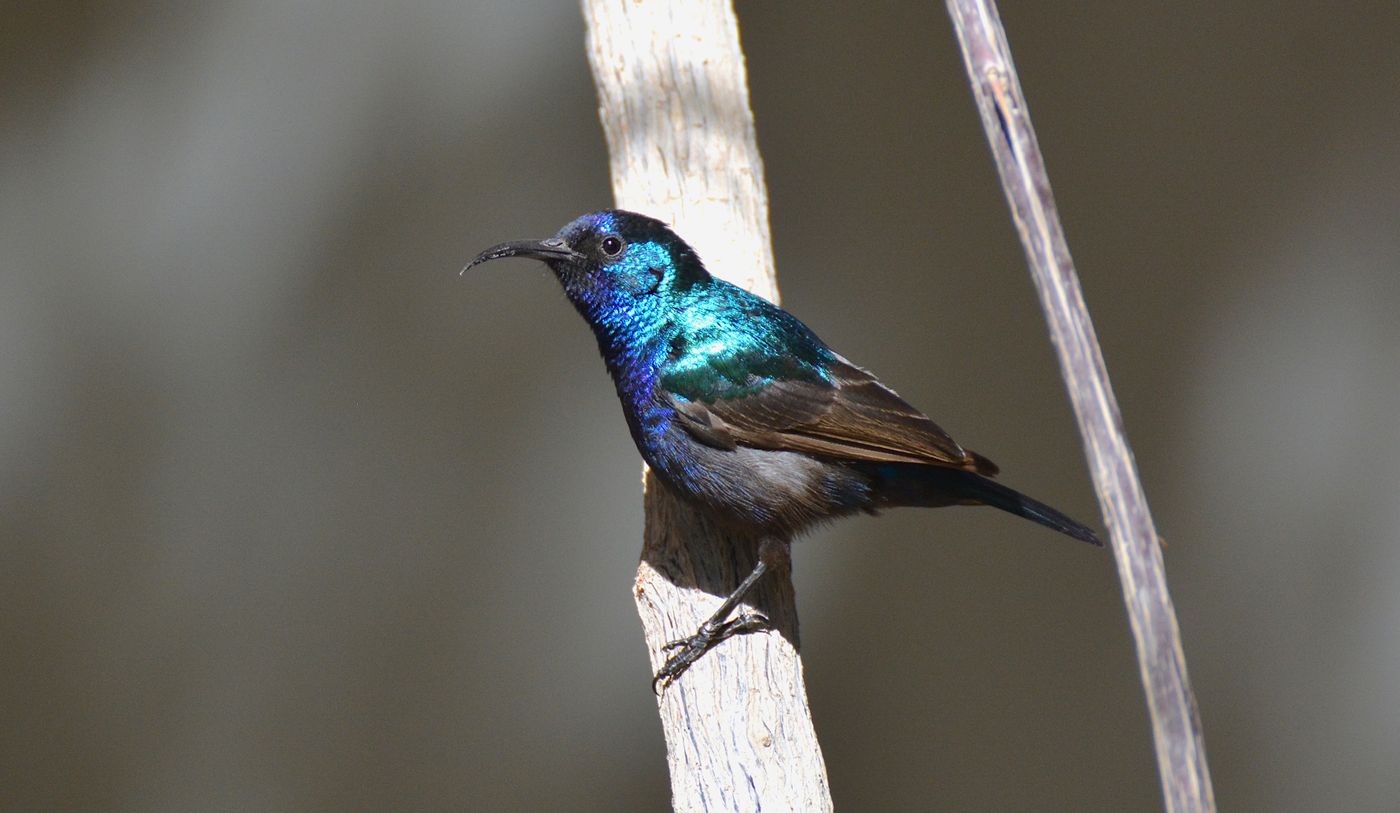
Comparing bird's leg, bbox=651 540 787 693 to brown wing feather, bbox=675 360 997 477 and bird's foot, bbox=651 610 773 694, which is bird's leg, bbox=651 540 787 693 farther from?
brown wing feather, bbox=675 360 997 477

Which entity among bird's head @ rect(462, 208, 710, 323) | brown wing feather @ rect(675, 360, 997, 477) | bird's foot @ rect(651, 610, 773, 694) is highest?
bird's head @ rect(462, 208, 710, 323)

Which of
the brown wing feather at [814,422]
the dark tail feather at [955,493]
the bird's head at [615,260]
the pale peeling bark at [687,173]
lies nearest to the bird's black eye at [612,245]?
the bird's head at [615,260]

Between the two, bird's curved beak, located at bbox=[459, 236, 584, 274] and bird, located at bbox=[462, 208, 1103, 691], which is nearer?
bird, located at bbox=[462, 208, 1103, 691]

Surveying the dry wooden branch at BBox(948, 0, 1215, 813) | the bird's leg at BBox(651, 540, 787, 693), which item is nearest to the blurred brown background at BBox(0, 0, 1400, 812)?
the bird's leg at BBox(651, 540, 787, 693)

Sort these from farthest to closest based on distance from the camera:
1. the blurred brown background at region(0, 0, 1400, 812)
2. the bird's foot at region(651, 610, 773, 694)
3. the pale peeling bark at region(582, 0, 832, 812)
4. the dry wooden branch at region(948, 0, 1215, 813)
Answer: the blurred brown background at region(0, 0, 1400, 812)
the pale peeling bark at region(582, 0, 832, 812)
the bird's foot at region(651, 610, 773, 694)
the dry wooden branch at region(948, 0, 1215, 813)

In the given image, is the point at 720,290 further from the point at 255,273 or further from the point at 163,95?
the point at 163,95

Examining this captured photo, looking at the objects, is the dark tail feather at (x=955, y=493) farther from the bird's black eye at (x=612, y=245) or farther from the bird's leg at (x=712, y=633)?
the bird's black eye at (x=612, y=245)

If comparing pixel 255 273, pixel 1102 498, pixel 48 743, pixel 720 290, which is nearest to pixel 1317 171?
pixel 720 290
